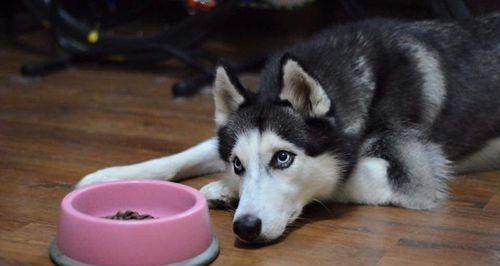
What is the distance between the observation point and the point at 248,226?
192 cm

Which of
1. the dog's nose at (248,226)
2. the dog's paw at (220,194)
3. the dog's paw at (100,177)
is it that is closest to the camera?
the dog's nose at (248,226)

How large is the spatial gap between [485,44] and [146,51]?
2085 mm

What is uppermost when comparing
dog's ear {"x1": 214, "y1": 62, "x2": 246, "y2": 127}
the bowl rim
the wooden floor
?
dog's ear {"x1": 214, "y1": 62, "x2": 246, "y2": 127}

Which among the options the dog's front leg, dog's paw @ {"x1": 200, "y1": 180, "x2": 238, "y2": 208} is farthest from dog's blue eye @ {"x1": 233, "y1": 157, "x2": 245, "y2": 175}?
the dog's front leg

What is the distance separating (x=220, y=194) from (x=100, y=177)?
1.28 ft

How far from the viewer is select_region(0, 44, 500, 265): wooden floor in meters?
1.98

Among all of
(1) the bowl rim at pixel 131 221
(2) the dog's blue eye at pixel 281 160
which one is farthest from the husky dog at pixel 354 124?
(1) the bowl rim at pixel 131 221

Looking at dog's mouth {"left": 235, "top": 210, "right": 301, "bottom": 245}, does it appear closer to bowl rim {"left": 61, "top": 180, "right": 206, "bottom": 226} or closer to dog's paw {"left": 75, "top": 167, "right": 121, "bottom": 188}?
bowl rim {"left": 61, "top": 180, "right": 206, "bottom": 226}

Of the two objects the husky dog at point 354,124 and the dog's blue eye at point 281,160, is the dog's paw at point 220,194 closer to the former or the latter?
the husky dog at point 354,124

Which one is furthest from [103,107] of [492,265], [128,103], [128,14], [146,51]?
[492,265]

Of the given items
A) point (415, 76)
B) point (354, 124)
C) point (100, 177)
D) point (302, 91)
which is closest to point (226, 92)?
point (302, 91)

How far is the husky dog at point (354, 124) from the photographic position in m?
2.06

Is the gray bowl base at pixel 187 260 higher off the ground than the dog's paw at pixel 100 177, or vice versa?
the gray bowl base at pixel 187 260

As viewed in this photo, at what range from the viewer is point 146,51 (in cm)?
429
